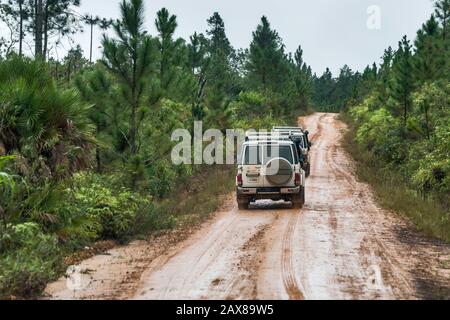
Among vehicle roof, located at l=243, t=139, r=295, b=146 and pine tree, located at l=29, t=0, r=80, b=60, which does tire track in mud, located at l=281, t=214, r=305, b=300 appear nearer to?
vehicle roof, located at l=243, t=139, r=295, b=146

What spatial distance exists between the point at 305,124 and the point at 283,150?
45.6 meters

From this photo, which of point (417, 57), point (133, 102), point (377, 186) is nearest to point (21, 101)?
point (133, 102)

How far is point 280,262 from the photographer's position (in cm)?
1043

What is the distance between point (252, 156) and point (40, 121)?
28.3 ft

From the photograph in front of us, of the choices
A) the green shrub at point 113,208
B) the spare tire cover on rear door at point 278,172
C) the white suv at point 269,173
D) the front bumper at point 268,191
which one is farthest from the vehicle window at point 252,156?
the green shrub at point 113,208

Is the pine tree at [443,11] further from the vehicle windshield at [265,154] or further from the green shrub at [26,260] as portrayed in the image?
the green shrub at [26,260]

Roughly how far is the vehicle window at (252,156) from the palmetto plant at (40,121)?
284 inches

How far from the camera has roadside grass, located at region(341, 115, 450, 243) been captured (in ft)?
49.0

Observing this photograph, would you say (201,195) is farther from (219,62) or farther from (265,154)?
(219,62)

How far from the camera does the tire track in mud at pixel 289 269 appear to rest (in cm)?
808

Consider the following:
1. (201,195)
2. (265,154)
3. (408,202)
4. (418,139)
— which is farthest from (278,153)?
(418,139)

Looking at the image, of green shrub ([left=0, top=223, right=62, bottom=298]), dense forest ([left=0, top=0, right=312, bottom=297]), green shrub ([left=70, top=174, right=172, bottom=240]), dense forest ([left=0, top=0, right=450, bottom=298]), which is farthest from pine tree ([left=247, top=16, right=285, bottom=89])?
green shrub ([left=0, top=223, right=62, bottom=298])

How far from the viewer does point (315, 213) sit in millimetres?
17500
